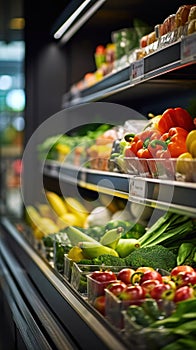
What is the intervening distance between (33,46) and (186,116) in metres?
3.27

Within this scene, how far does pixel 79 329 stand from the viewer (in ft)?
7.86

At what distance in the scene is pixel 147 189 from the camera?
8.59 feet

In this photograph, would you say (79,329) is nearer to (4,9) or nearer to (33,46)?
(33,46)

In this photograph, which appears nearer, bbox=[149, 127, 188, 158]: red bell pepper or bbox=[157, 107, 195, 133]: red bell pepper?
bbox=[149, 127, 188, 158]: red bell pepper

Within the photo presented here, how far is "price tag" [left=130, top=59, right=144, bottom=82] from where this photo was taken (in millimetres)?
2799

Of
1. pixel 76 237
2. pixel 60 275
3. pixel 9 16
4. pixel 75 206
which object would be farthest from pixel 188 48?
pixel 9 16

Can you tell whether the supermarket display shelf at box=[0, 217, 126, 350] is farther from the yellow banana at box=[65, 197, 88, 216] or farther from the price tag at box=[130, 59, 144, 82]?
the price tag at box=[130, 59, 144, 82]

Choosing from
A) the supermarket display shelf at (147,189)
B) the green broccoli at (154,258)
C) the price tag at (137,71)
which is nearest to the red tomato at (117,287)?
the supermarket display shelf at (147,189)

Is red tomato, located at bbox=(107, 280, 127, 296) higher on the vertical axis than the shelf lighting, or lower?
lower

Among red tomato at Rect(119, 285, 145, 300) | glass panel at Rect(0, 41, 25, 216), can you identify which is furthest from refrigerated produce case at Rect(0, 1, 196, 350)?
glass panel at Rect(0, 41, 25, 216)

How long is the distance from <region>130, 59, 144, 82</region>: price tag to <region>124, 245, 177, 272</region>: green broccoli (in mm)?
695

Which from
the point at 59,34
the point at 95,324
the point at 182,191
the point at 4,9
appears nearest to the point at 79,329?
the point at 95,324

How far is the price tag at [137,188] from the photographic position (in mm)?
2647

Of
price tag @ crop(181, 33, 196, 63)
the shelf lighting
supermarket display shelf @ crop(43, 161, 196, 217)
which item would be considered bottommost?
supermarket display shelf @ crop(43, 161, 196, 217)
